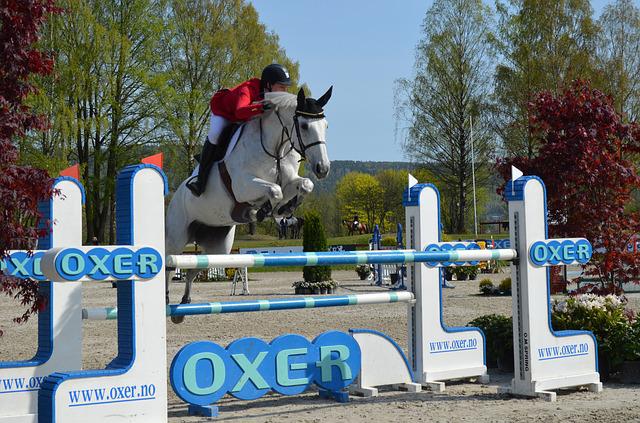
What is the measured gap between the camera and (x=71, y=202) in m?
5.04

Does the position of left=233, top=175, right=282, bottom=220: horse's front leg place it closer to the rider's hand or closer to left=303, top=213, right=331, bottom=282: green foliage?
the rider's hand

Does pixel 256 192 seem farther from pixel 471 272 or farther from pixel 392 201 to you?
pixel 392 201

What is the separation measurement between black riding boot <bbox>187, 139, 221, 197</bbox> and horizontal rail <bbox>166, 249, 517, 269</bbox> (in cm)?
68

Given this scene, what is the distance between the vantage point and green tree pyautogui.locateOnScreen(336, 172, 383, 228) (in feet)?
203

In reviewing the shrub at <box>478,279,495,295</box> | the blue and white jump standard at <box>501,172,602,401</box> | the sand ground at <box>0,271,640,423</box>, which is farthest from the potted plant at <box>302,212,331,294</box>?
the blue and white jump standard at <box>501,172,602,401</box>

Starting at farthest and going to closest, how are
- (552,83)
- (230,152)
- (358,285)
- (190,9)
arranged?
(552,83), (190,9), (358,285), (230,152)

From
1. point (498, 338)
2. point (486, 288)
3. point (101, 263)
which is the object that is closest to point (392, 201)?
point (486, 288)

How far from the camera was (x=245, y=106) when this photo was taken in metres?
5.02

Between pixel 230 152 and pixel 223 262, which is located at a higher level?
pixel 230 152

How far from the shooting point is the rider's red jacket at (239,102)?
4.98m

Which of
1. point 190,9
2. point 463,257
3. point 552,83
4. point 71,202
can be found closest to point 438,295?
point 463,257

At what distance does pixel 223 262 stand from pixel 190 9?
28.0 meters

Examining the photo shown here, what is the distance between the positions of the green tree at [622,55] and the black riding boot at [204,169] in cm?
3287

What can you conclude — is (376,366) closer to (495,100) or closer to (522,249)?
(522,249)
